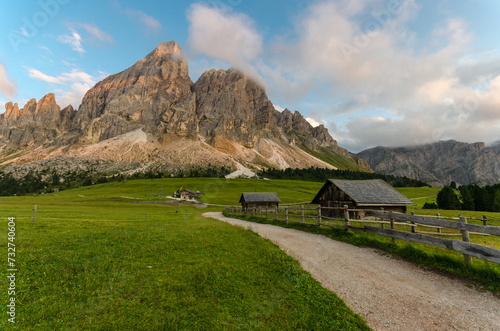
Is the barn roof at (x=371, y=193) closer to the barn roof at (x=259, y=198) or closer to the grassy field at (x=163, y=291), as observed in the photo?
the barn roof at (x=259, y=198)

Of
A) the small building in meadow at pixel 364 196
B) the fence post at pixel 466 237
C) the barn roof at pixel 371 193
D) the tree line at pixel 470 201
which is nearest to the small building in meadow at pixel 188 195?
the small building in meadow at pixel 364 196

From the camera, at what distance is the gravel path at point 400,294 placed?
5.45m

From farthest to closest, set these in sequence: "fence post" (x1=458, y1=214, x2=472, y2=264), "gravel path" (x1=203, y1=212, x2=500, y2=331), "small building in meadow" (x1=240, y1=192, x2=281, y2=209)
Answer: "small building in meadow" (x1=240, y1=192, x2=281, y2=209) < "fence post" (x1=458, y1=214, x2=472, y2=264) < "gravel path" (x1=203, y1=212, x2=500, y2=331)

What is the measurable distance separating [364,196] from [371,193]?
1.80 m

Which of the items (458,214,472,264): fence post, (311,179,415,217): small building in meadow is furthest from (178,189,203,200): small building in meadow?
(458,214,472,264): fence post

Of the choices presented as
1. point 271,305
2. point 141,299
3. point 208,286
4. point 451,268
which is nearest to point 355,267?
point 451,268

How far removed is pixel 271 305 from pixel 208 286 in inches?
77.0

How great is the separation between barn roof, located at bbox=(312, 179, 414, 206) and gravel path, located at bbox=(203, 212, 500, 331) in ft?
67.7

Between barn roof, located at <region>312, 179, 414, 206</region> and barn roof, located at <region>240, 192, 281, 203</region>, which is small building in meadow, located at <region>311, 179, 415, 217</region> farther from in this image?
barn roof, located at <region>240, 192, 281, 203</region>

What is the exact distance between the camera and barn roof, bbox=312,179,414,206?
2965cm

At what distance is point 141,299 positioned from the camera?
5.84 m

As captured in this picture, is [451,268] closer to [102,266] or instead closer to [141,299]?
[141,299]

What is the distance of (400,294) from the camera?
6906 millimetres

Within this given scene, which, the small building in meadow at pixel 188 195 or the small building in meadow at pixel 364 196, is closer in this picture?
the small building in meadow at pixel 364 196
